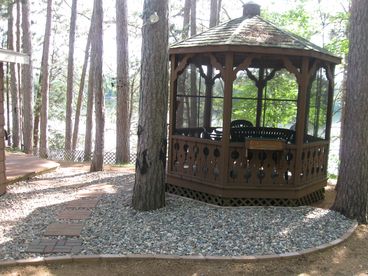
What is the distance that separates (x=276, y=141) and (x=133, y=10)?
20.6 meters

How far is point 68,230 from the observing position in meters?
5.02

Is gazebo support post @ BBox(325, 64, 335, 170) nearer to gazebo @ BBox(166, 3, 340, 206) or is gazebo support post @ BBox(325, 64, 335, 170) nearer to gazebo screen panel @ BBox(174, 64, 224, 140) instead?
gazebo @ BBox(166, 3, 340, 206)

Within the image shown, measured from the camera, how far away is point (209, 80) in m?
8.59

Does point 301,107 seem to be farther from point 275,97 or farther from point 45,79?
point 45,79

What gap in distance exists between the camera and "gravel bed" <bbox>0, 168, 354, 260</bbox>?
4.55 metres

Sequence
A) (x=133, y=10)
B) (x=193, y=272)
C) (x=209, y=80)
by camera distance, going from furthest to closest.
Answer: (x=133, y=10) < (x=209, y=80) < (x=193, y=272)

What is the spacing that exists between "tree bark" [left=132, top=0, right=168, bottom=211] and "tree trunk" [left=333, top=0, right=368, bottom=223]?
2743 millimetres

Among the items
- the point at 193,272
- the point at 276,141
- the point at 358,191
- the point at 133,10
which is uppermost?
the point at 133,10

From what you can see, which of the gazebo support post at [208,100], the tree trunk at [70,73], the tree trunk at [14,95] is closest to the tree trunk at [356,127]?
the gazebo support post at [208,100]

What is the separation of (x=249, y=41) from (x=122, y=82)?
6306 mm

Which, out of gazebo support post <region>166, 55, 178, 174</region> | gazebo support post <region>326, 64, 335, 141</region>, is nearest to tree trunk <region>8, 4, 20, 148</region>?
gazebo support post <region>166, 55, 178, 174</region>

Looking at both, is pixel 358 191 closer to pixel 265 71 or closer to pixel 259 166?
pixel 259 166

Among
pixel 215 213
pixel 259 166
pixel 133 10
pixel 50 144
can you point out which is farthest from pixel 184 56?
pixel 50 144

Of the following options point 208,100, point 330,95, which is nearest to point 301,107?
point 330,95
